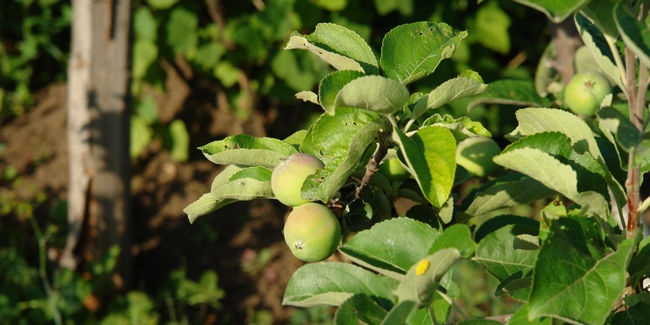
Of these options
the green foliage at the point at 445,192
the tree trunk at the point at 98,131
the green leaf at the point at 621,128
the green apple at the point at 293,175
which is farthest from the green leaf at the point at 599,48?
the tree trunk at the point at 98,131

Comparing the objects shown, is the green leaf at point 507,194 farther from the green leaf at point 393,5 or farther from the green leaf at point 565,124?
the green leaf at point 393,5

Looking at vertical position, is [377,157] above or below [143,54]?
above

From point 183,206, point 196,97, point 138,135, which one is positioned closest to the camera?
point 183,206

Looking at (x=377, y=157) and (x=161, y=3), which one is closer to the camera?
(x=377, y=157)

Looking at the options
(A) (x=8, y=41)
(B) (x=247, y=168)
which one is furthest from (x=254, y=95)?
(B) (x=247, y=168)

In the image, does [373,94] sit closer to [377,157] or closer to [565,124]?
[377,157]

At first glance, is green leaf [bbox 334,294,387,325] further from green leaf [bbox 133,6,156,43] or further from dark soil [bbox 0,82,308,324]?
green leaf [bbox 133,6,156,43]

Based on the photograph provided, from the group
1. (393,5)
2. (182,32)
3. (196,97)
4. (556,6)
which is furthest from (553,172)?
(196,97)
